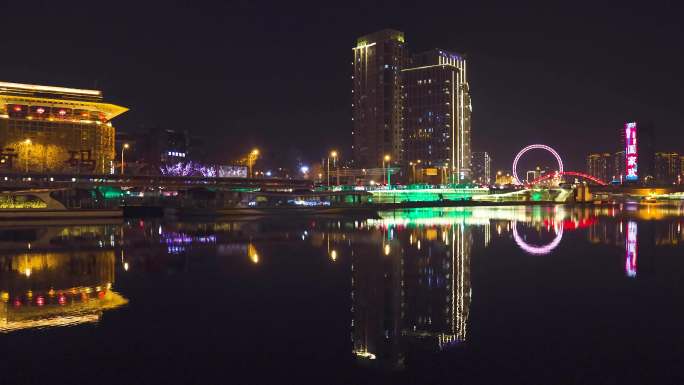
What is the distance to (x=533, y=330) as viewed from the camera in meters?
9.23

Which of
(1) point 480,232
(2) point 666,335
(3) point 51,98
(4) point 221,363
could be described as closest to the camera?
(4) point 221,363

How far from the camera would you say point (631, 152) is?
178 metres

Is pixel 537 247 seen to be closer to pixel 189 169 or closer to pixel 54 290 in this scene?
pixel 54 290

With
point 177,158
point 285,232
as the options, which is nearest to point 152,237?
point 285,232

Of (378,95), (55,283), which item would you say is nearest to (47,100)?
(55,283)

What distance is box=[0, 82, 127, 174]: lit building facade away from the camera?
Result: 84.7m

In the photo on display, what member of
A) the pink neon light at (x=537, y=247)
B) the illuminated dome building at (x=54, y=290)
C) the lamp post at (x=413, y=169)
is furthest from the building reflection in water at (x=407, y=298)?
the lamp post at (x=413, y=169)

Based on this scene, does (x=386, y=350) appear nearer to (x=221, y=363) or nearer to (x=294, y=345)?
(x=294, y=345)

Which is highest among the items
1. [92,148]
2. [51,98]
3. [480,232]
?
[51,98]

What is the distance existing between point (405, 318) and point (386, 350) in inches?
78.1

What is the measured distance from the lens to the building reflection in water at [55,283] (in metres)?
10.2

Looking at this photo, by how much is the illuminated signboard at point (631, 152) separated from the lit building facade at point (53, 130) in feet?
520

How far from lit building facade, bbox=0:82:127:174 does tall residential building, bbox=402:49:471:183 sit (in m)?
103

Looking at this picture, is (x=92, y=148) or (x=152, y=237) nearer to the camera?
(x=152, y=237)
